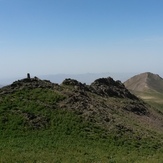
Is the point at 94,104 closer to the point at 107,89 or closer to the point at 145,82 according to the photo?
the point at 107,89

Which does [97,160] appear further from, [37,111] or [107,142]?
[37,111]

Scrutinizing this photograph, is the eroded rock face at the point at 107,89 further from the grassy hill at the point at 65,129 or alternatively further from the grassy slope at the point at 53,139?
the grassy slope at the point at 53,139

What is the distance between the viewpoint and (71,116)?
42031 mm

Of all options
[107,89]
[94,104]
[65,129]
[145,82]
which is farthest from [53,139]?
[145,82]

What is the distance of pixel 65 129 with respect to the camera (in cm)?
3891

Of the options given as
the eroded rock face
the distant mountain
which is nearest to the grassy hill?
the eroded rock face

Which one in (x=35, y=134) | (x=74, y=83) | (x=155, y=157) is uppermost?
(x=74, y=83)

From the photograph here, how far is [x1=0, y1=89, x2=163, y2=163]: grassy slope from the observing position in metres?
31.7

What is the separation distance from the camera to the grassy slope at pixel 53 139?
31.7 m

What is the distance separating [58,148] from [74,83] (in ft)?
88.5

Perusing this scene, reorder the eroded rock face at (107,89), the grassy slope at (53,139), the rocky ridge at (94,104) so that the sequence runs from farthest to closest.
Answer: the eroded rock face at (107,89) → the rocky ridge at (94,104) → the grassy slope at (53,139)

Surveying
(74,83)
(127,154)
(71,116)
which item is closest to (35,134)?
(71,116)

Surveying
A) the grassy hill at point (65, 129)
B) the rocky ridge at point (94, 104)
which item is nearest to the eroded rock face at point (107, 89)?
the rocky ridge at point (94, 104)

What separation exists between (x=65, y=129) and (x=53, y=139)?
2.99 meters
